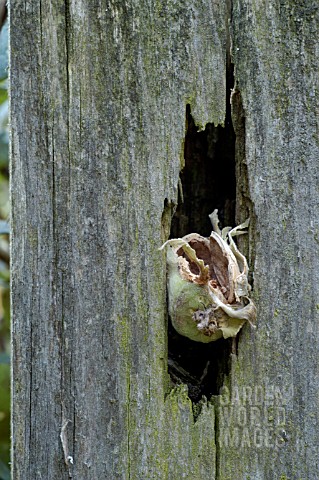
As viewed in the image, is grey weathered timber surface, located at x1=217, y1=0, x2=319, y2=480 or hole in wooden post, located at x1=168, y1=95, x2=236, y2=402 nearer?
grey weathered timber surface, located at x1=217, y1=0, x2=319, y2=480

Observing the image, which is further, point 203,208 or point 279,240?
point 203,208

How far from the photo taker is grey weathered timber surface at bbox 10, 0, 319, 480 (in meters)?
1.45

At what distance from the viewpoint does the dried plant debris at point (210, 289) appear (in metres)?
1.42

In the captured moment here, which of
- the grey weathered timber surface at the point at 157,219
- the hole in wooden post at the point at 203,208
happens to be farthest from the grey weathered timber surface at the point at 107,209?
the hole in wooden post at the point at 203,208

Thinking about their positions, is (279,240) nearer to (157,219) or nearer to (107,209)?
(157,219)

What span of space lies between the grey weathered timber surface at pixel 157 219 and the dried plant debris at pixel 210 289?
0.03m

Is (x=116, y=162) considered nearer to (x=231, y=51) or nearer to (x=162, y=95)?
(x=162, y=95)

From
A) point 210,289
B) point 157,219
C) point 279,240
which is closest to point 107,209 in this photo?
point 157,219

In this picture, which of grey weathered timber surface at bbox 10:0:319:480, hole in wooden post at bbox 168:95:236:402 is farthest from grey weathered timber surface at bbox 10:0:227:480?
hole in wooden post at bbox 168:95:236:402

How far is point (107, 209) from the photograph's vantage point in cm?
146

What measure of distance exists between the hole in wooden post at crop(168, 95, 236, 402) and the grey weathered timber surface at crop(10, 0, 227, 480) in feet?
0.38

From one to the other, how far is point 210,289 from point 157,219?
0.66ft

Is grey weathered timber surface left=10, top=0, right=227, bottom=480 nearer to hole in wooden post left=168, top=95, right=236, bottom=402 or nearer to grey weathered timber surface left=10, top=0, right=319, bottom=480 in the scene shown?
grey weathered timber surface left=10, top=0, right=319, bottom=480

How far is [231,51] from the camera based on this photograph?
1469 mm
